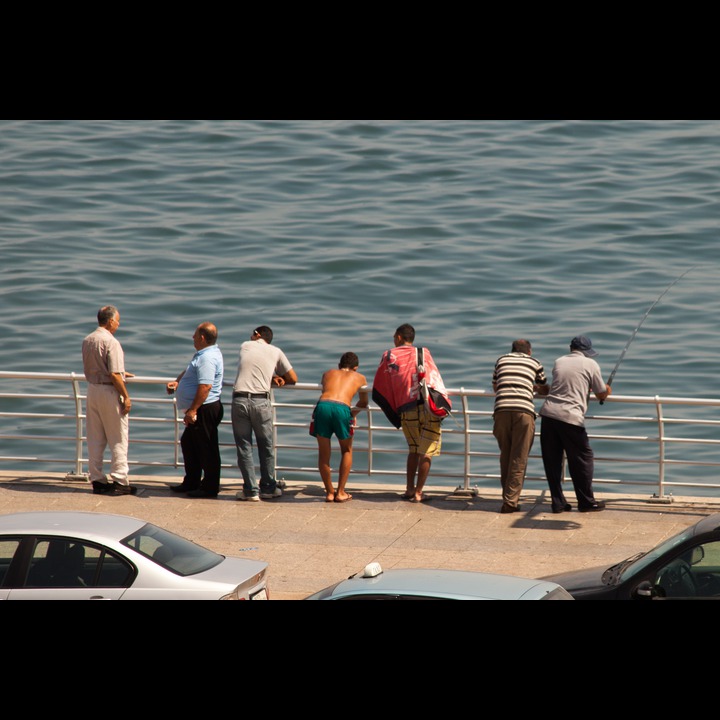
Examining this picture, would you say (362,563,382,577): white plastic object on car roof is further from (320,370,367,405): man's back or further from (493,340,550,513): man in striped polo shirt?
(320,370,367,405): man's back

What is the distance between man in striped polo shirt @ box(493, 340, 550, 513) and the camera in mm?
12102

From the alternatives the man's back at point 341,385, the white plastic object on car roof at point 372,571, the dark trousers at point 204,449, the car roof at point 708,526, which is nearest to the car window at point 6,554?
the white plastic object on car roof at point 372,571

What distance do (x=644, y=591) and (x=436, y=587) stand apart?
1368 millimetres

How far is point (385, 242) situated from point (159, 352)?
10.3m

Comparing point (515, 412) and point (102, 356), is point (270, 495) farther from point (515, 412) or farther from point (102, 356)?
point (515, 412)

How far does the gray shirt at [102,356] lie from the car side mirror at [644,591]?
19.9 ft

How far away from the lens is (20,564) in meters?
8.09

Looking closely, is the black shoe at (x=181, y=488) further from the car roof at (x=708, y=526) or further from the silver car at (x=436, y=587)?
the car roof at (x=708, y=526)

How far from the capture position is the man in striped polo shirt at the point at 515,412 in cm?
1210

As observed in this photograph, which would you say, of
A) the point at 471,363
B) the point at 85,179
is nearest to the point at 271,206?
the point at 85,179

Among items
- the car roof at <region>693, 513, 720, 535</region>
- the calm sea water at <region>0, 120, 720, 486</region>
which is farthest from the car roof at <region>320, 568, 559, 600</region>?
the calm sea water at <region>0, 120, 720, 486</region>

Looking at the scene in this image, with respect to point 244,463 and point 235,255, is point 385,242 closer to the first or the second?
point 235,255
